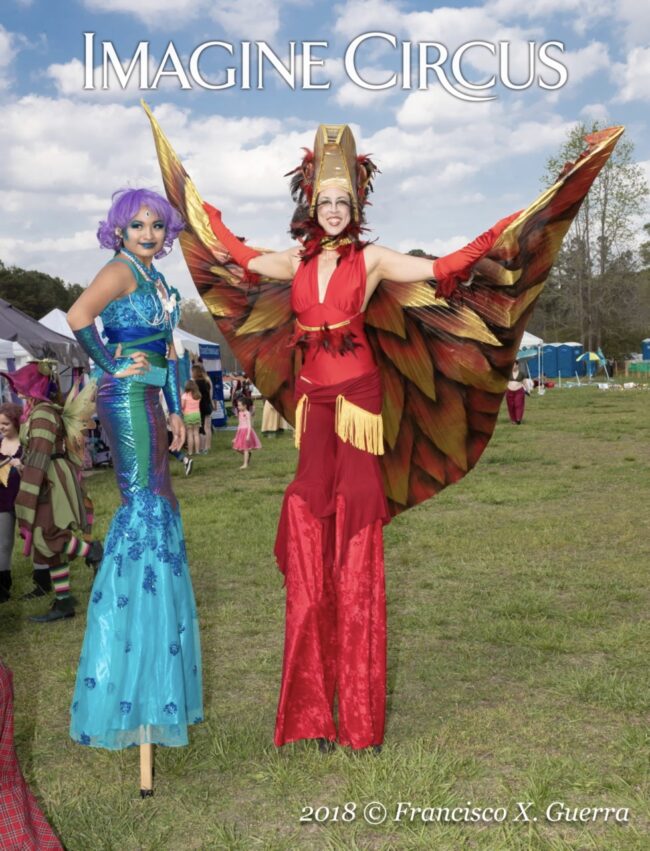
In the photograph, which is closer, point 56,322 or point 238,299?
point 238,299

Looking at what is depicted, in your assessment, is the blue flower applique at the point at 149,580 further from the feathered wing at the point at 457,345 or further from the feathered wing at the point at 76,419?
the feathered wing at the point at 76,419

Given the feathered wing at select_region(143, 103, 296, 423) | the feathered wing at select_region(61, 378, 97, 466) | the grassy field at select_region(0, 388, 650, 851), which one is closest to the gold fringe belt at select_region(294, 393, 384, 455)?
the feathered wing at select_region(143, 103, 296, 423)

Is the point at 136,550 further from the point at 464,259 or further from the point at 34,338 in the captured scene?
the point at 34,338

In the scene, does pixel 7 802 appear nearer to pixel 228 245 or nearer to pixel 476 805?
pixel 476 805

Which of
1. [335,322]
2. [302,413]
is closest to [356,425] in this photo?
[302,413]

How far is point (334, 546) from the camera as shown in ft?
13.5

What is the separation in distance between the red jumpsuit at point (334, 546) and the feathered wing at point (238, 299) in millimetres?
Result: 570

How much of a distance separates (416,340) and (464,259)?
0.73 meters

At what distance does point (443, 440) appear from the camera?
15.6ft

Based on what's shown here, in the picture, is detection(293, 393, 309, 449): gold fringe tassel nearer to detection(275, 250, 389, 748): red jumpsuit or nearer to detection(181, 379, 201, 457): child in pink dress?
detection(275, 250, 389, 748): red jumpsuit

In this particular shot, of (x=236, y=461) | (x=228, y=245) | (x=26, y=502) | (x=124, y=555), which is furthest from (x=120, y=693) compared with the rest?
(x=236, y=461)

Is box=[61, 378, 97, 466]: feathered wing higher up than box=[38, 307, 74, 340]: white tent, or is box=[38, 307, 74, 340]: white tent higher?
box=[38, 307, 74, 340]: white tent

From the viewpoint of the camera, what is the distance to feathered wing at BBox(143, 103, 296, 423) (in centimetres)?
449

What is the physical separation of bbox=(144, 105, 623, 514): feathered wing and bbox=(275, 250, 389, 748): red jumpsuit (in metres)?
0.47
